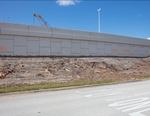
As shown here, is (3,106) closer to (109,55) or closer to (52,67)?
(52,67)

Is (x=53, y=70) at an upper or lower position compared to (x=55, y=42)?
lower

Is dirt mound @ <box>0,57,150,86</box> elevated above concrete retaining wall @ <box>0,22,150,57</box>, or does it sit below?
below

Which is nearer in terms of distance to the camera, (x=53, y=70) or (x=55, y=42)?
(x=53, y=70)

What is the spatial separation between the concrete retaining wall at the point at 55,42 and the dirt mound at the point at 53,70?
1.37m

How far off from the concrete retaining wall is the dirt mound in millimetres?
1367

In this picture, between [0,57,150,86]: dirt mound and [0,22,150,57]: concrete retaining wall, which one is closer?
[0,57,150,86]: dirt mound

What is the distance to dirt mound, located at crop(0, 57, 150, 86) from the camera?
472 inches

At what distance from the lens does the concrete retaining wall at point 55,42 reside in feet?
51.3

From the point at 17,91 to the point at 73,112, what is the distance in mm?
4890

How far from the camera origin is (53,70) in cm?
1455

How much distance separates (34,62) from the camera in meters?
15.2

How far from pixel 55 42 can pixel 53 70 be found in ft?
16.8

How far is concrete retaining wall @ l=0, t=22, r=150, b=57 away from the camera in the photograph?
15.6 metres

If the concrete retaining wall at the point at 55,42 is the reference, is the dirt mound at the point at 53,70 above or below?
below
